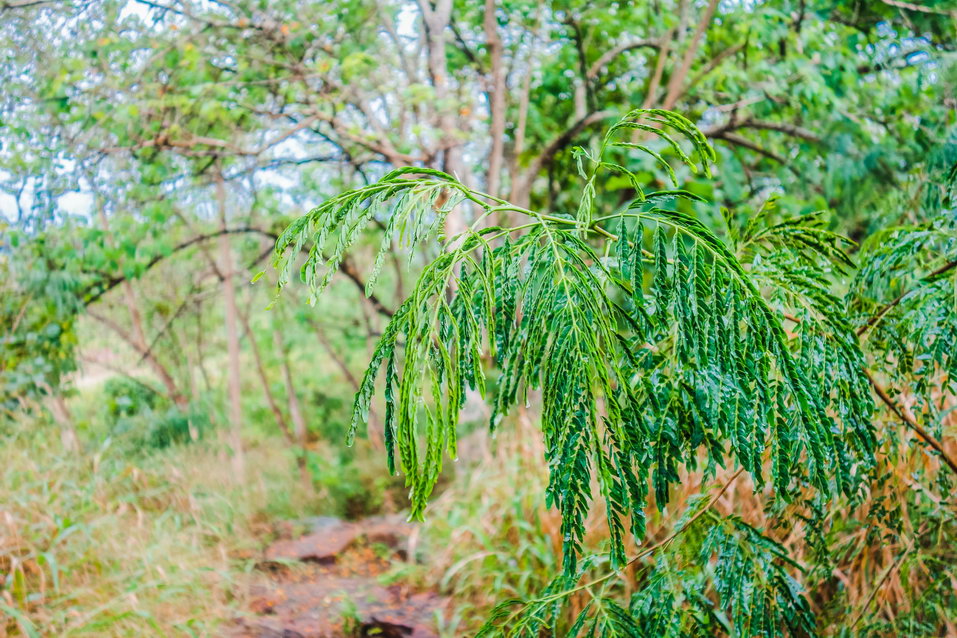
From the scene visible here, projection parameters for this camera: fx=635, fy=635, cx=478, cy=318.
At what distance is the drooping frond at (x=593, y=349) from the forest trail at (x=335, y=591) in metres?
2.65

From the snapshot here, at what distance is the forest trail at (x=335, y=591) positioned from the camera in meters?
3.26

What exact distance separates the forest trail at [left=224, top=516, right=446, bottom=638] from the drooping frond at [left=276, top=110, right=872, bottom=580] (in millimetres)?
2651

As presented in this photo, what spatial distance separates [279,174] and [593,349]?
522 centimetres

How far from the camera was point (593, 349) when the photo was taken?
87cm

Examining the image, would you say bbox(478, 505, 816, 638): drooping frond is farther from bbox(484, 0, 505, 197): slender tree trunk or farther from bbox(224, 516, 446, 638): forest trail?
bbox(484, 0, 505, 197): slender tree trunk

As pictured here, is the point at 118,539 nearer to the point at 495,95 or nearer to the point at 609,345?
the point at 609,345

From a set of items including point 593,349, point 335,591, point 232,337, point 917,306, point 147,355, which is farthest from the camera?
point 232,337

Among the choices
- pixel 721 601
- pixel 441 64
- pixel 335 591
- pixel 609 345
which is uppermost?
pixel 441 64

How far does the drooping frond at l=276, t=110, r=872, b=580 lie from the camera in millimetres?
892

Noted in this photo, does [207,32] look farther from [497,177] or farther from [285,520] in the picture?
[285,520]

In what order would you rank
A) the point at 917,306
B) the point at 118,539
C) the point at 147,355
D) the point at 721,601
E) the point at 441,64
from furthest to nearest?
the point at 147,355, the point at 441,64, the point at 118,539, the point at 917,306, the point at 721,601

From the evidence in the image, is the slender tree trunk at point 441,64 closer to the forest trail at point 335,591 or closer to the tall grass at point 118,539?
the forest trail at point 335,591

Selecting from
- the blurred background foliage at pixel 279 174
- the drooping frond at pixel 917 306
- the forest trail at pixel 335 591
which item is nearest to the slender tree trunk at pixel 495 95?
the blurred background foliage at pixel 279 174

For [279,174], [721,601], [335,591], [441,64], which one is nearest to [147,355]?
[279,174]
